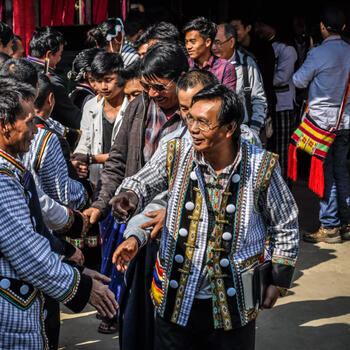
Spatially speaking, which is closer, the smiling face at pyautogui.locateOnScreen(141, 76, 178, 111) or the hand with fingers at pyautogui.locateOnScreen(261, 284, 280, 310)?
the hand with fingers at pyautogui.locateOnScreen(261, 284, 280, 310)

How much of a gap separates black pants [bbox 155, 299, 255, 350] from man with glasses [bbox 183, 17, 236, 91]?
9.28ft

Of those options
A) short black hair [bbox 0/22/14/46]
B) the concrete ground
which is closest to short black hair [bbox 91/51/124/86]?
short black hair [bbox 0/22/14/46]

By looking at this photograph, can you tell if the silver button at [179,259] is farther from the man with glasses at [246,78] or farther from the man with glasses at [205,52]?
the man with glasses at [246,78]

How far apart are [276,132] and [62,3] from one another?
3.11 metres

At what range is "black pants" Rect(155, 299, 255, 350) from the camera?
228 cm

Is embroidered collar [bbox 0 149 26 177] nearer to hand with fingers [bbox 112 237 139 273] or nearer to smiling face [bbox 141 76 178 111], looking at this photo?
hand with fingers [bbox 112 237 139 273]

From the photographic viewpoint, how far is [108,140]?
406 cm

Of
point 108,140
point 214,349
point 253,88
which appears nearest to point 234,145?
point 214,349

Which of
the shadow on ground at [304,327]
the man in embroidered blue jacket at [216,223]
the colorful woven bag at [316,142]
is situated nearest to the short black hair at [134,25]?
the colorful woven bag at [316,142]

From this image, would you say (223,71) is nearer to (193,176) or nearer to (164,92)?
(164,92)

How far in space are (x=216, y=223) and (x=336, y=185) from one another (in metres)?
3.64

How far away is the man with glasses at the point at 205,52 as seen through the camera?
15.7 feet

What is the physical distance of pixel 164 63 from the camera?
312 centimetres

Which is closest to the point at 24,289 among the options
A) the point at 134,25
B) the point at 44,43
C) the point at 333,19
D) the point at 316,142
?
the point at 44,43
